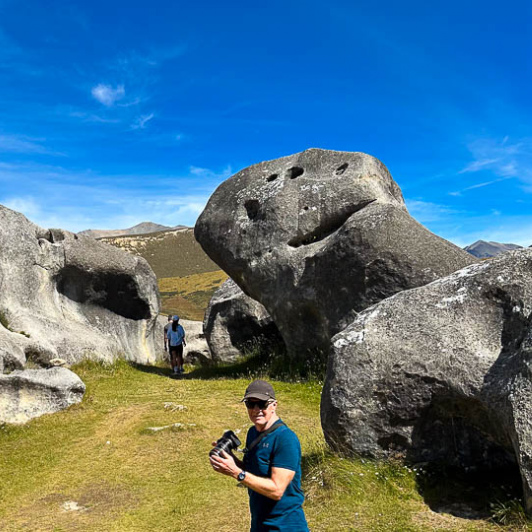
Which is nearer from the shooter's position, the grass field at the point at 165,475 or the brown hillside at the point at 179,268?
the grass field at the point at 165,475

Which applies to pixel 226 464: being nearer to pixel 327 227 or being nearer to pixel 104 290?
pixel 327 227

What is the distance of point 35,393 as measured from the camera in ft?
33.9

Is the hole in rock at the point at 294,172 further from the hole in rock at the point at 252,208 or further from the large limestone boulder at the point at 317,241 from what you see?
the hole in rock at the point at 252,208

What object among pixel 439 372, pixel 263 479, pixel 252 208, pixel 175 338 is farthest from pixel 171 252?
pixel 263 479

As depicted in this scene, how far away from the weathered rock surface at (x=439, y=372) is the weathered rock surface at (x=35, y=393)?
240 inches

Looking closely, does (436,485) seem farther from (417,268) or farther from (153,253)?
(153,253)

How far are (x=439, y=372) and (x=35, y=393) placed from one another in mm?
7570

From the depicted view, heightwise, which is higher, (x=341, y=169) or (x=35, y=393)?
(x=341, y=169)

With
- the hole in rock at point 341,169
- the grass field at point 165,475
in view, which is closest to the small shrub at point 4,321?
the grass field at point 165,475

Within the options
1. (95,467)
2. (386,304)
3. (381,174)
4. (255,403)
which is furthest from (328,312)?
(255,403)

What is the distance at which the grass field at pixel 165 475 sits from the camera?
5.82 metres

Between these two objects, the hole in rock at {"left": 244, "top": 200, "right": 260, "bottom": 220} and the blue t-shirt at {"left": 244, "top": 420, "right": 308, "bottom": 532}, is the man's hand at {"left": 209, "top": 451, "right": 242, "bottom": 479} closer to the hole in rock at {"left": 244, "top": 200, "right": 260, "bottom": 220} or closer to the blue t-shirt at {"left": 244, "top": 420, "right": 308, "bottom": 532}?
the blue t-shirt at {"left": 244, "top": 420, "right": 308, "bottom": 532}

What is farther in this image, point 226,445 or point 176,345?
point 176,345

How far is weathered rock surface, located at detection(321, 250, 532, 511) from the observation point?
19.6 ft
